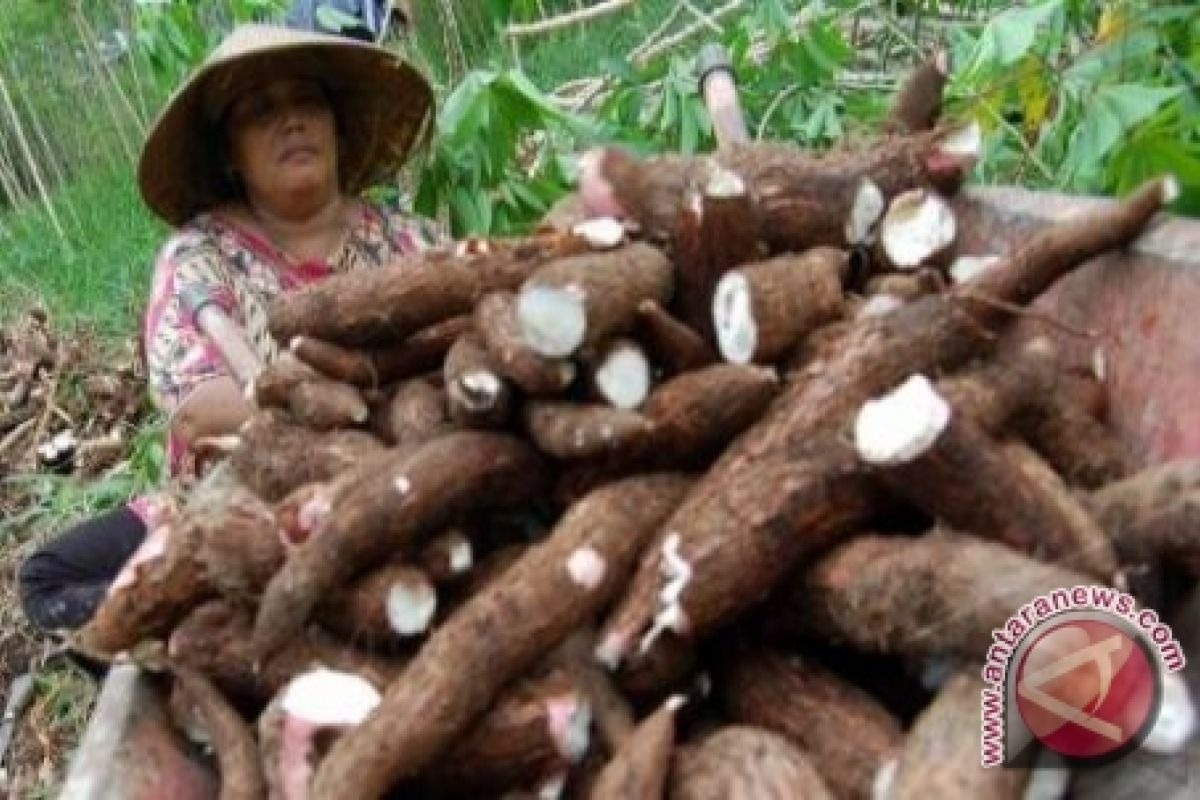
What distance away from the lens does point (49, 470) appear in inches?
177

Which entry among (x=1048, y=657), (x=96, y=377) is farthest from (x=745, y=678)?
Answer: (x=96, y=377)

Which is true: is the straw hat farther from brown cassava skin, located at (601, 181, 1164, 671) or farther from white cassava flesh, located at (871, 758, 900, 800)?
white cassava flesh, located at (871, 758, 900, 800)

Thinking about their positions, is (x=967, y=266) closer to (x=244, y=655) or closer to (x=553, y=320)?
(x=553, y=320)

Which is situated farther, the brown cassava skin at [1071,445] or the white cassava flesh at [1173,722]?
the brown cassava skin at [1071,445]

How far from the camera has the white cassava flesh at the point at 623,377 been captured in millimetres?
1519

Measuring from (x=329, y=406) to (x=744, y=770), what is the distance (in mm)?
647

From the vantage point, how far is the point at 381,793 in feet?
4.29

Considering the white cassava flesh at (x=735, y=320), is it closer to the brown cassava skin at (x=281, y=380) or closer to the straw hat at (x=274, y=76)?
the brown cassava skin at (x=281, y=380)

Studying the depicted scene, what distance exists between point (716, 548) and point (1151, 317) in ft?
1.66

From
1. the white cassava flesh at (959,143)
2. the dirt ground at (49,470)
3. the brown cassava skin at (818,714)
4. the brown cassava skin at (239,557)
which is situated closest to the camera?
the brown cassava skin at (818,714)

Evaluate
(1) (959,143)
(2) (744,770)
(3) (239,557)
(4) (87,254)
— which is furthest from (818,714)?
(4) (87,254)

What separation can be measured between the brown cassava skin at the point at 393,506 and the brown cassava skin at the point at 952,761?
477 mm

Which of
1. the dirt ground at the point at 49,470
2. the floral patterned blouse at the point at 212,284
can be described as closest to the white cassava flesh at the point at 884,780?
the floral patterned blouse at the point at 212,284

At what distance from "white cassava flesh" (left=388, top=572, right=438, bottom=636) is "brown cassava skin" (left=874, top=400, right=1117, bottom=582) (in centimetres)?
41
